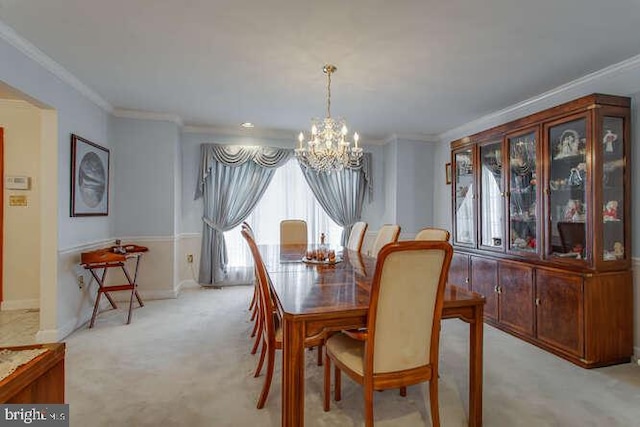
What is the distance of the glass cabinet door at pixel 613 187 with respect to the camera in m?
2.51

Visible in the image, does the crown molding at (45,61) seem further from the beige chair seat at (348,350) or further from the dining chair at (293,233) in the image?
the beige chair seat at (348,350)

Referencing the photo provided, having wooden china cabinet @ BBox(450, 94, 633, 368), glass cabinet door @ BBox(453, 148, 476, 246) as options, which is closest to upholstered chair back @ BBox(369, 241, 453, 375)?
wooden china cabinet @ BBox(450, 94, 633, 368)

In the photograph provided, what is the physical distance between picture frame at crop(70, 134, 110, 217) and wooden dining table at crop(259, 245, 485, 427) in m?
2.34

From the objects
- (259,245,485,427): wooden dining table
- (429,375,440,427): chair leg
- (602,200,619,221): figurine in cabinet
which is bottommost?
(429,375,440,427): chair leg

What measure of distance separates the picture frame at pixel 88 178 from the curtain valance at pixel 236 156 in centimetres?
118

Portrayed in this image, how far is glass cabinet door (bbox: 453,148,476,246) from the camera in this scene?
378 cm

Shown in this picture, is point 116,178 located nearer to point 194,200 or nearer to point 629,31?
point 194,200

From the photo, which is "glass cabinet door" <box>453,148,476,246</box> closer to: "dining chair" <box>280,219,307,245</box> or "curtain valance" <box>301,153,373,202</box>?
"curtain valance" <box>301,153,373,202</box>

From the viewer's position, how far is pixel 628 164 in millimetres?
2576

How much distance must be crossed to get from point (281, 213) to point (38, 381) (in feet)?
13.8

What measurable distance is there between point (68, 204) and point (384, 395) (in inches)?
127

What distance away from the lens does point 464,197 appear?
3.95 m

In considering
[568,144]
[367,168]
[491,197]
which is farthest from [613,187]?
[367,168]

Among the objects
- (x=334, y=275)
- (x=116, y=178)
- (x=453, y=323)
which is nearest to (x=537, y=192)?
(x=453, y=323)
